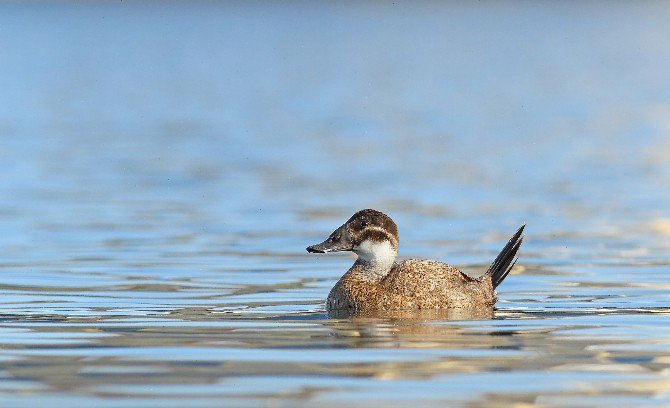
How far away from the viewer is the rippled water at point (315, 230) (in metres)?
9.65

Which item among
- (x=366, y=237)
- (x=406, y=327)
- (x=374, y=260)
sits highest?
(x=366, y=237)

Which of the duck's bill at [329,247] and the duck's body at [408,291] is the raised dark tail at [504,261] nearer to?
the duck's body at [408,291]

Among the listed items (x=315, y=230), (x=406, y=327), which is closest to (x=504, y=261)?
(x=406, y=327)

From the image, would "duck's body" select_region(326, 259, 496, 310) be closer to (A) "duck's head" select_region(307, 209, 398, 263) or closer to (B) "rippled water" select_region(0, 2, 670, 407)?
(A) "duck's head" select_region(307, 209, 398, 263)

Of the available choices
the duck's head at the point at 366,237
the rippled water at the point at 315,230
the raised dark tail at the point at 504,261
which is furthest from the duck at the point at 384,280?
the raised dark tail at the point at 504,261

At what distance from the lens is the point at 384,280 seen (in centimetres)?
1312

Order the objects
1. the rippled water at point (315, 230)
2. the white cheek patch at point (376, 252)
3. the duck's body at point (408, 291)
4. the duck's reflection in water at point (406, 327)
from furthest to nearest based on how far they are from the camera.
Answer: the white cheek patch at point (376, 252) → the duck's body at point (408, 291) → the duck's reflection in water at point (406, 327) → the rippled water at point (315, 230)

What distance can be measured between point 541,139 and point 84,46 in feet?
180

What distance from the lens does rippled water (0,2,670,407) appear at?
9648 millimetres

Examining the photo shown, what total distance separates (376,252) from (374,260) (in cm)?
7

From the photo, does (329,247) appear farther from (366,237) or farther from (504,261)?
(504,261)

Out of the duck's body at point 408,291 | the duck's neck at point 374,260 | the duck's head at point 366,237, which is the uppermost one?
the duck's head at point 366,237

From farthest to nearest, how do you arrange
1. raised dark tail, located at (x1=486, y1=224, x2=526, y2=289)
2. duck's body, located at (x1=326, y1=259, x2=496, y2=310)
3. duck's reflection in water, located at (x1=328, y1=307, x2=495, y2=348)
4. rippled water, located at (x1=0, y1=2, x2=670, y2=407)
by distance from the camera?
1. raised dark tail, located at (x1=486, y1=224, x2=526, y2=289)
2. duck's body, located at (x1=326, y1=259, x2=496, y2=310)
3. duck's reflection in water, located at (x1=328, y1=307, x2=495, y2=348)
4. rippled water, located at (x1=0, y1=2, x2=670, y2=407)

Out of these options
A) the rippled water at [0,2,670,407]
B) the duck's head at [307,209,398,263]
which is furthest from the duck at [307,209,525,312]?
the rippled water at [0,2,670,407]
